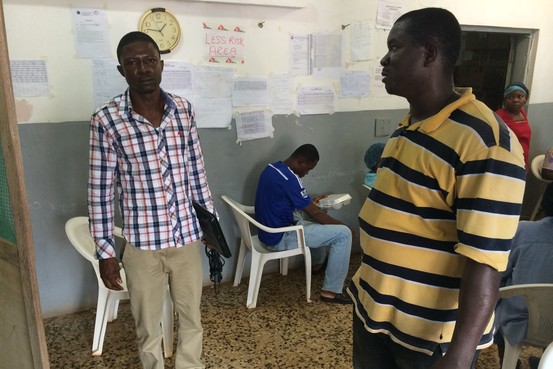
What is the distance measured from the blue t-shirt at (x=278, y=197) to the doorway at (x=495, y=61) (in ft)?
7.93

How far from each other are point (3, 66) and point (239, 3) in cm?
168

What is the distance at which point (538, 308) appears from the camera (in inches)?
59.8

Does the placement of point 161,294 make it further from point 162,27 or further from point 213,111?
point 162,27

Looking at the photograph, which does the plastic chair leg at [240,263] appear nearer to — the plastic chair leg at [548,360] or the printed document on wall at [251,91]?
the printed document on wall at [251,91]

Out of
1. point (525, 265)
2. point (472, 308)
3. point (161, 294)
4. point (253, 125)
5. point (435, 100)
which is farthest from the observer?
point (253, 125)

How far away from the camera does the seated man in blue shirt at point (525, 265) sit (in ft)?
5.17

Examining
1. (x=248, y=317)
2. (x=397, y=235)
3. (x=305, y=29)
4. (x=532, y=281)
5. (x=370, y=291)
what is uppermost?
(x=305, y=29)

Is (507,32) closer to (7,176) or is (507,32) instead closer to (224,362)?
(224,362)

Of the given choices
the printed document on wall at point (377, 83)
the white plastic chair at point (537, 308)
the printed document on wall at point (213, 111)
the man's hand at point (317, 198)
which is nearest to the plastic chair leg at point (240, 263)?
the man's hand at point (317, 198)

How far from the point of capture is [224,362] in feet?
6.96

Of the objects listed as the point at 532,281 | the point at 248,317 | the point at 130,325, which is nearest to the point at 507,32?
the point at 532,281

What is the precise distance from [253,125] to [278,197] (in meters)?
0.59

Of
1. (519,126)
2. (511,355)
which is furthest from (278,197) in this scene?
(519,126)

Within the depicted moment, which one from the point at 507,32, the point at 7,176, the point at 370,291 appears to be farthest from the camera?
the point at 507,32
